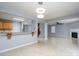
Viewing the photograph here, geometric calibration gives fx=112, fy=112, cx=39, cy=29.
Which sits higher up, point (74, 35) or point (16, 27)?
point (16, 27)

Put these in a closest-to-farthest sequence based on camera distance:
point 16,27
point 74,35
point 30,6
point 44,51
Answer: point 44,51
point 30,6
point 16,27
point 74,35

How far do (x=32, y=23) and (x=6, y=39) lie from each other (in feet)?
12.4

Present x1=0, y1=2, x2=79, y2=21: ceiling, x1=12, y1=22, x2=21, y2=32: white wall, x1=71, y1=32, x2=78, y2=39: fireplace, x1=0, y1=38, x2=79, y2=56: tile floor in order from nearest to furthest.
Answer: x1=0, y1=38, x2=79, y2=56: tile floor → x1=0, y1=2, x2=79, y2=21: ceiling → x1=12, y1=22, x2=21, y2=32: white wall → x1=71, y1=32, x2=78, y2=39: fireplace

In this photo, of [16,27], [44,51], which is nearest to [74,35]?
[16,27]

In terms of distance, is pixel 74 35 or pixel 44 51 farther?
pixel 74 35

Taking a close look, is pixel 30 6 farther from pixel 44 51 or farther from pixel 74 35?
pixel 74 35

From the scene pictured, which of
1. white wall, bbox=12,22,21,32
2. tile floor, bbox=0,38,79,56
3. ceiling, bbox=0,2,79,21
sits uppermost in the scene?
ceiling, bbox=0,2,79,21

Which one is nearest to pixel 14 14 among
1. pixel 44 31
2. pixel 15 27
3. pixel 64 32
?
pixel 15 27

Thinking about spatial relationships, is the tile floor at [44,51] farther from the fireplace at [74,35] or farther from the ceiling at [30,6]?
the fireplace at [74,35]

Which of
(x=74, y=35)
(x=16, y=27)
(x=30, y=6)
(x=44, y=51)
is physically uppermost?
(x=30, y=6)

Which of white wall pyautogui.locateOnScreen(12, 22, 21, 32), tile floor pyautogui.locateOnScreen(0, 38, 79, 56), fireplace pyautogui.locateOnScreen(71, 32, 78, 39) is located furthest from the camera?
fireplace pyautogui.locateOnScreen(71, 32, 78, 39)

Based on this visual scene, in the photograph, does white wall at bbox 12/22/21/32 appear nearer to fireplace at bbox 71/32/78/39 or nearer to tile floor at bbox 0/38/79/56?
tile floor at bbox 0/38/79/56

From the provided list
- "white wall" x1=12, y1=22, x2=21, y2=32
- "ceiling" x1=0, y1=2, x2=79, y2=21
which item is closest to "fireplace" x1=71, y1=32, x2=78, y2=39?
"ceiling" x1=0, y1=2, x2=79, y2=21

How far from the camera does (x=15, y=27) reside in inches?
271
